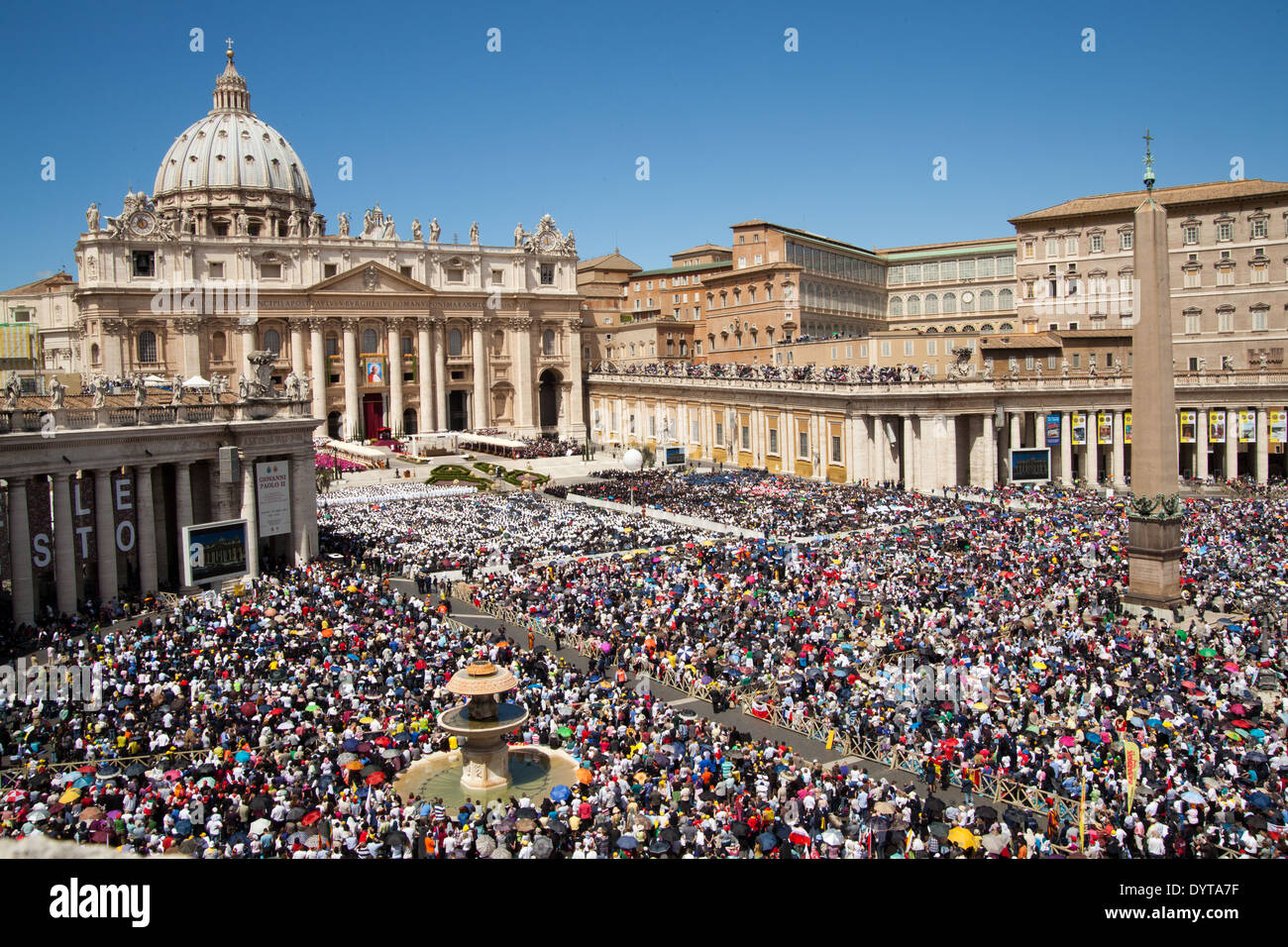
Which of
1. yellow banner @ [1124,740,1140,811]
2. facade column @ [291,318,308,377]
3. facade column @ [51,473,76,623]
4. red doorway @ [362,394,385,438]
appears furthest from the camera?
red doorway @ [362,394,385,438]

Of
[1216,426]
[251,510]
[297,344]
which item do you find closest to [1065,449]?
[1216,426]

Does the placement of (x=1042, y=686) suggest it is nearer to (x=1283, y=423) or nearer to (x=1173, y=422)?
(x=1173, y=422)

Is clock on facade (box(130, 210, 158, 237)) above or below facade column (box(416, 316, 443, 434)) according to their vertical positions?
above

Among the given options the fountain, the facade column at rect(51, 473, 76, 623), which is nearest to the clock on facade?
the facade column at rect(51, 473, 76, 623)

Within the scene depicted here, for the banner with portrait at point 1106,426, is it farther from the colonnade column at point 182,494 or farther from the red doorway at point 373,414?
the red doorway at point 373,414

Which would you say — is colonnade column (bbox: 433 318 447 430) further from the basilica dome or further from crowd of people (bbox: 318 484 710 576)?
crowd of people (bbox: 318 484 710 576)
